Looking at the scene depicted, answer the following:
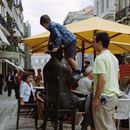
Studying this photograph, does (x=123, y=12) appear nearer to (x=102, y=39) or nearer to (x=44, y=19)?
(x=44, y=19)

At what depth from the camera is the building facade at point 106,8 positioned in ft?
198

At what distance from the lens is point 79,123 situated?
12742 millimetres

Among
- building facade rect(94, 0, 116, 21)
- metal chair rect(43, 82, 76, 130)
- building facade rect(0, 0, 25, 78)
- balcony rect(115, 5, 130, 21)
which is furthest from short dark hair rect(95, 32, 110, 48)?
building facade rect(94, 0, 116, 21)

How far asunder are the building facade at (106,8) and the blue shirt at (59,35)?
163 feet

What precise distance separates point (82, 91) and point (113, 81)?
439 centimetres

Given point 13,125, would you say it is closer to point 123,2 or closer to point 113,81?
point 113,81

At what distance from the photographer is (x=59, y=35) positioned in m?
9.89

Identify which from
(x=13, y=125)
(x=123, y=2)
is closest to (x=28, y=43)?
(x=13, y=125)

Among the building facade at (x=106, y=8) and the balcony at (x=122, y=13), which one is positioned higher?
the building facade at (x=106, y=8)

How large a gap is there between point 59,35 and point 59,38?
61mm

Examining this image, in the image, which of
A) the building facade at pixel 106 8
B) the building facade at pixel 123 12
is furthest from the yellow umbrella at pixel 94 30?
the building facade at pixel 106 8

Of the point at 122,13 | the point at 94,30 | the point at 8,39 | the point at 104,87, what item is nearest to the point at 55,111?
the point at 104,87

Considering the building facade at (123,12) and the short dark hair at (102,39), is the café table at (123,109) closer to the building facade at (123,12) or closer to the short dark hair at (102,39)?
the short dark hair at (102,39)

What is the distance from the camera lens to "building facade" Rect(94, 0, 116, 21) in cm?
6041
